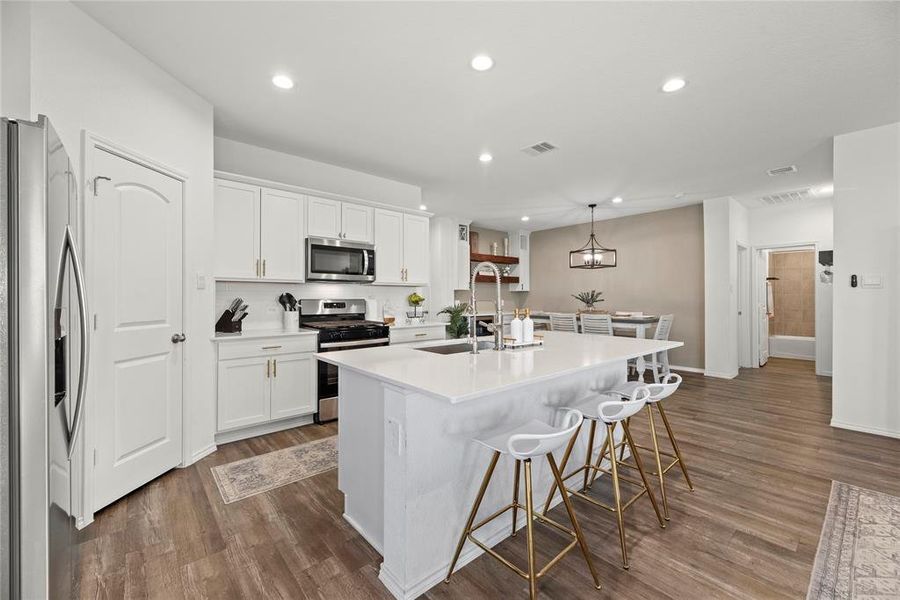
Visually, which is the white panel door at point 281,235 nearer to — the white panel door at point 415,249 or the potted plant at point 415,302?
the white panel door at point 415,249

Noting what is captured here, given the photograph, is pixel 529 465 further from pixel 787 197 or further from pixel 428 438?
pixel 787 197

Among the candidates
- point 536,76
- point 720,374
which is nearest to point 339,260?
point 536,76

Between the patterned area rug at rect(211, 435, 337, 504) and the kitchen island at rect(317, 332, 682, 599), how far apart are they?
69 centimetres

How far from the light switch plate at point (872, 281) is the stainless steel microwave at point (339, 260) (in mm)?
4568

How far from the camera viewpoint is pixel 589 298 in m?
7.24

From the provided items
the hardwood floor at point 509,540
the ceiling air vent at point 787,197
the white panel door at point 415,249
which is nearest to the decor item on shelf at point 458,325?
the white panel door at point 415,249

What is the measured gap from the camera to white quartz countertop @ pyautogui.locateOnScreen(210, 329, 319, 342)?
3152 mm

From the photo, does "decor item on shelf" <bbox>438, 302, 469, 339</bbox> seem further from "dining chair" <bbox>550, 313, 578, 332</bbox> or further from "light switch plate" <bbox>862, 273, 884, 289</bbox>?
"light switch plate" <bbox>862, 273, 884, 289</bbox>

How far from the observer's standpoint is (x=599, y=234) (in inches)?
294

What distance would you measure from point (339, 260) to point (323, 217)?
46 centimetres

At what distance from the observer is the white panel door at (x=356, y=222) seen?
4160mm

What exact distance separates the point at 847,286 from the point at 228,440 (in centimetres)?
557

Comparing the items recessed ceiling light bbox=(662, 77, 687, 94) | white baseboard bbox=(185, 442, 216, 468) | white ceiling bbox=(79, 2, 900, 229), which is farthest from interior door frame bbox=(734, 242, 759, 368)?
white baseboard bbox=(185, 442, 216, 468)

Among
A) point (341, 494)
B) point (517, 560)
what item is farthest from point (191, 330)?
point (517, 560)
